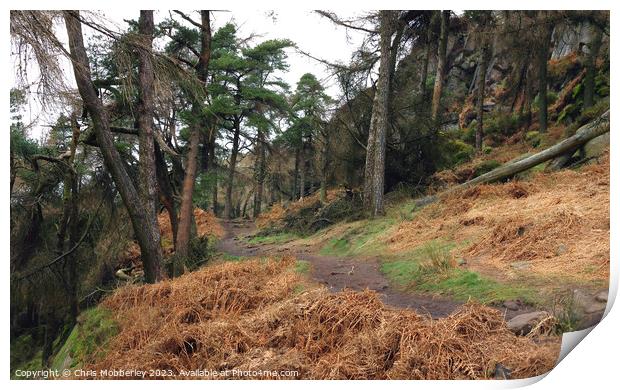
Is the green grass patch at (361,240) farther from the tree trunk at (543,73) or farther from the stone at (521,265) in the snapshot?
the tree trunk at (543,73)

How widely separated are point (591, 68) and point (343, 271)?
Answer: 2834 mm

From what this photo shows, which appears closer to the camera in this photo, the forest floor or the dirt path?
the forest floor

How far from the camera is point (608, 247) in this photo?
3518 mm

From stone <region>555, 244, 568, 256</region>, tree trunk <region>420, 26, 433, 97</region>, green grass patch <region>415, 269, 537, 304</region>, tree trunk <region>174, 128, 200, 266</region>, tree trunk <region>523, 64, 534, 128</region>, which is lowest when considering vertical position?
green grass patch <region>415, 269, 537, 304</region>

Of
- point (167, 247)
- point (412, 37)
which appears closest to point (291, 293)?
point (167, 247)

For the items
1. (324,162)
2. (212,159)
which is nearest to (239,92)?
(212,159)

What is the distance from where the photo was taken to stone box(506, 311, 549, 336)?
301 cm

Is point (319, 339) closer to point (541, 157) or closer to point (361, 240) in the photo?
point (361, 240)

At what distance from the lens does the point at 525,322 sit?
9.94 feet

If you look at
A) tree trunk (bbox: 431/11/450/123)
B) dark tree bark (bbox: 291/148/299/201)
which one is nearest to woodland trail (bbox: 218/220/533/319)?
dark tree bark (bbox: 291/148/299/201)

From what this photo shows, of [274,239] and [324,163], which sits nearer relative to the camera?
[274,239]

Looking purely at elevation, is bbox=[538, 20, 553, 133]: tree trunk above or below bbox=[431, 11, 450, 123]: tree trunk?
below

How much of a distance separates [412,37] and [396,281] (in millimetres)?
3792

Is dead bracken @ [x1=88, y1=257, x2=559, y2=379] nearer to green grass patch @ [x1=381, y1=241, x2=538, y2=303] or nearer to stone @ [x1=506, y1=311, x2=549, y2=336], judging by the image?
stone @ [x1=506, y1=311, x2=549, y2=336]
